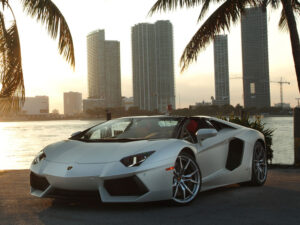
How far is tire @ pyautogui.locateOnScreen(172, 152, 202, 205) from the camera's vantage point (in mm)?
4988

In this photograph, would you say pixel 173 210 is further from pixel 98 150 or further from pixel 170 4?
pixel 170 4

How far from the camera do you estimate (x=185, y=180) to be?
16.8ft

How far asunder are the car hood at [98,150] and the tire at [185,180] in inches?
11.8

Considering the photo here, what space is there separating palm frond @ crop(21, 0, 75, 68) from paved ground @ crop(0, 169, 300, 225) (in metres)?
4.96

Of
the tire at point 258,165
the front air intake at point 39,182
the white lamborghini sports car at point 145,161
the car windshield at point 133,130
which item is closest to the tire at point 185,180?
the white lamborghini sports car at point 145,161

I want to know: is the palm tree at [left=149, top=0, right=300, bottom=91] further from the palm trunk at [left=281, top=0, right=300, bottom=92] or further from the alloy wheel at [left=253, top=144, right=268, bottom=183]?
the alloy wheel at [left=253, top=144, right=268, bottom=183]

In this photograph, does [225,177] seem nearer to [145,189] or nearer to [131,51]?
[145,189]

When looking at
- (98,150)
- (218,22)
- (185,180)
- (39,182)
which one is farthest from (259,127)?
(39,182)

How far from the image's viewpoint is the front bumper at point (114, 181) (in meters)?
4.57

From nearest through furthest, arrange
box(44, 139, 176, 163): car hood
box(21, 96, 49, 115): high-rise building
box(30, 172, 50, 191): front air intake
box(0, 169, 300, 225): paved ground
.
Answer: box(0, 169, 300, 225): paved ground < box(44, 139, 176, 163): car hood < box(30, 172, 50, 191): front air intake < box(21, 96, 49, 115): high-rise building

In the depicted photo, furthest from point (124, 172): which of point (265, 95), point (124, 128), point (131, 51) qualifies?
point (131, 51)

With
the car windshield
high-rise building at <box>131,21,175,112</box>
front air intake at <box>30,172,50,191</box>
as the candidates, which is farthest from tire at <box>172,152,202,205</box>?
high-rise building at <box>131,21,175,112</box>

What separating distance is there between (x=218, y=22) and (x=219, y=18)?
119 millimetres

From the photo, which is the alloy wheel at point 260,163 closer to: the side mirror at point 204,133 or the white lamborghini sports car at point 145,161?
the white lamborghini sports car at point 145,161
